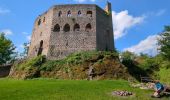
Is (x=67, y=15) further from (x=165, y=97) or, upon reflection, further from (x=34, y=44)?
(x=165, y=97)

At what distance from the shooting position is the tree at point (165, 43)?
152 ft

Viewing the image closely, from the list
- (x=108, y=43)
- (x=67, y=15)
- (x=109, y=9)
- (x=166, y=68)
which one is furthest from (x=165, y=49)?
(x=67, y=15)

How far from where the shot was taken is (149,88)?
96.6 ft

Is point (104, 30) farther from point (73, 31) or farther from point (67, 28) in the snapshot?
point (67, 28)

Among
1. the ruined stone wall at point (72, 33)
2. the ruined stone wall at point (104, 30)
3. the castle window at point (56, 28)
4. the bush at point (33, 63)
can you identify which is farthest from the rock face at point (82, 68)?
the castle window at point (56, 28)

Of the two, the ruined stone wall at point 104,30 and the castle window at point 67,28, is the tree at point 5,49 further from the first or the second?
the ruined stone wall at point 104,30

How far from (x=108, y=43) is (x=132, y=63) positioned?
5745 mm

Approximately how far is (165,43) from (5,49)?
114 ft

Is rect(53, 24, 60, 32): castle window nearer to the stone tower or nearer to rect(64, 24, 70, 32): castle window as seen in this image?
the stone tower

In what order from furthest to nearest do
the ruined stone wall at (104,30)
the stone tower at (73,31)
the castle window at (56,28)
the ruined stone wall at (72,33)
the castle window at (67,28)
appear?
the castle window at (56,28) → the castle window at (67,28) → the ruined stone wall at (104,30) → the stone tower at (73,31) → the ruined stone wall at (72,33)

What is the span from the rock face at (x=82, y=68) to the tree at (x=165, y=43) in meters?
8.70

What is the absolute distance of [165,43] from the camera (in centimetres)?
4725

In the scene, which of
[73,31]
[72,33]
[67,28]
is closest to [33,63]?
[72,33]

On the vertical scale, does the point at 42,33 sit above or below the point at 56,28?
below
